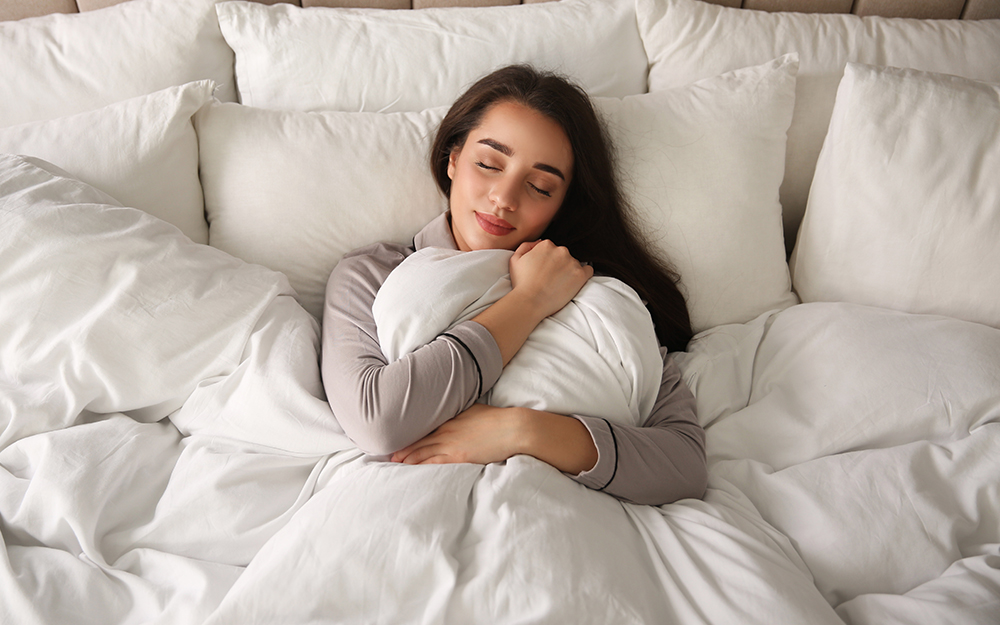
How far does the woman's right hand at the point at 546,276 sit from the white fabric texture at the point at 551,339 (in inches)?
1.2

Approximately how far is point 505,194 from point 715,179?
0.51m

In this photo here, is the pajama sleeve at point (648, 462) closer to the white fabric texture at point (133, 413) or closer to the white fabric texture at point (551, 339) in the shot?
the white fabric texture at point (551, 339)

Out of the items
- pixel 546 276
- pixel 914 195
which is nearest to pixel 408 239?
pixel 546 276

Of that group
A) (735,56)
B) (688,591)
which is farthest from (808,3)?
(688,591)

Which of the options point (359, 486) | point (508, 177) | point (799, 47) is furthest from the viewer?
point (799, 47)

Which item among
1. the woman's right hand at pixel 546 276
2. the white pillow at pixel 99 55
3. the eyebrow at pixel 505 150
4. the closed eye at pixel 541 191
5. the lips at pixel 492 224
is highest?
the white pillow at pixel 99 55

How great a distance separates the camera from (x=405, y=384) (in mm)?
948

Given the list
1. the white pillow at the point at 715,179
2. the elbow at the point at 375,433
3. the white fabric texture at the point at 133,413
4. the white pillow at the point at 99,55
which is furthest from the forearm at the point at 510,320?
the white pillow at the point at 99,55

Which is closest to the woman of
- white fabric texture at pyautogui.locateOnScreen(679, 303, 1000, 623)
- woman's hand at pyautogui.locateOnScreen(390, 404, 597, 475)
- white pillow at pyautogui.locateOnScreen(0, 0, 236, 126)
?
woman's hand at pyautogui.locateOnScreen(390, 404, 597, 475)

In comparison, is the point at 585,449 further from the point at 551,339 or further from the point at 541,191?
the point at 541,191

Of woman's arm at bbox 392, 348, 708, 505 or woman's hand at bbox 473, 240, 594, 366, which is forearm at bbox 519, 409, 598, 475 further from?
woman's hand at bbox 473, 240, 594, 366

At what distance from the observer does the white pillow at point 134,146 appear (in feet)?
3.89

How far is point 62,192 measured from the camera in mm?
1059

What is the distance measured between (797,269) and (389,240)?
3.18 ft
